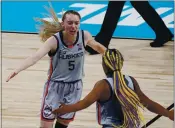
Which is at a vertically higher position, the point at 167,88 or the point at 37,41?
the point at 37,41

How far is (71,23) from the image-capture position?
4.82 metres

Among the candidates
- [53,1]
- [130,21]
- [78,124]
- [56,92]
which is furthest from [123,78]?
[53,1]

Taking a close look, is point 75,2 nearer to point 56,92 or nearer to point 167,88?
point 167,88

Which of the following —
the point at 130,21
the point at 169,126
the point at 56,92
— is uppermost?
the point at 130,21

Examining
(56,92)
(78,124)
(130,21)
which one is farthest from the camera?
(130,21)

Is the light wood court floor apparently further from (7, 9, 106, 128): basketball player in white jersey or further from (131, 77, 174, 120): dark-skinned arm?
(131, 77, 174, 120): dark-skinned arm

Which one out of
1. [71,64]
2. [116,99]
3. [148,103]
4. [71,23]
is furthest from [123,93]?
[71,64]

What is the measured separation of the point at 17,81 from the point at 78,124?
1.75m

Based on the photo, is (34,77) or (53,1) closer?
(34,77)

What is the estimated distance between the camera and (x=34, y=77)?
26.6ft

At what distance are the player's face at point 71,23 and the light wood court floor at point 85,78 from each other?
1.90 meters

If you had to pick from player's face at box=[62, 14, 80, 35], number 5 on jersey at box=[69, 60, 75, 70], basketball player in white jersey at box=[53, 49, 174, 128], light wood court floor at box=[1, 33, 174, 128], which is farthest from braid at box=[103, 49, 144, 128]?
light wood court floor at box=[1, 33, 174, 128]

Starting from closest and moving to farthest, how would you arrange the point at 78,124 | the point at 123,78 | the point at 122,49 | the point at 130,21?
the point at 123,78 → the point at 78,124 → the point at 122,49 → the point at 130,21

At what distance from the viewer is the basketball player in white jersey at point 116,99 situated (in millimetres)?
4109
